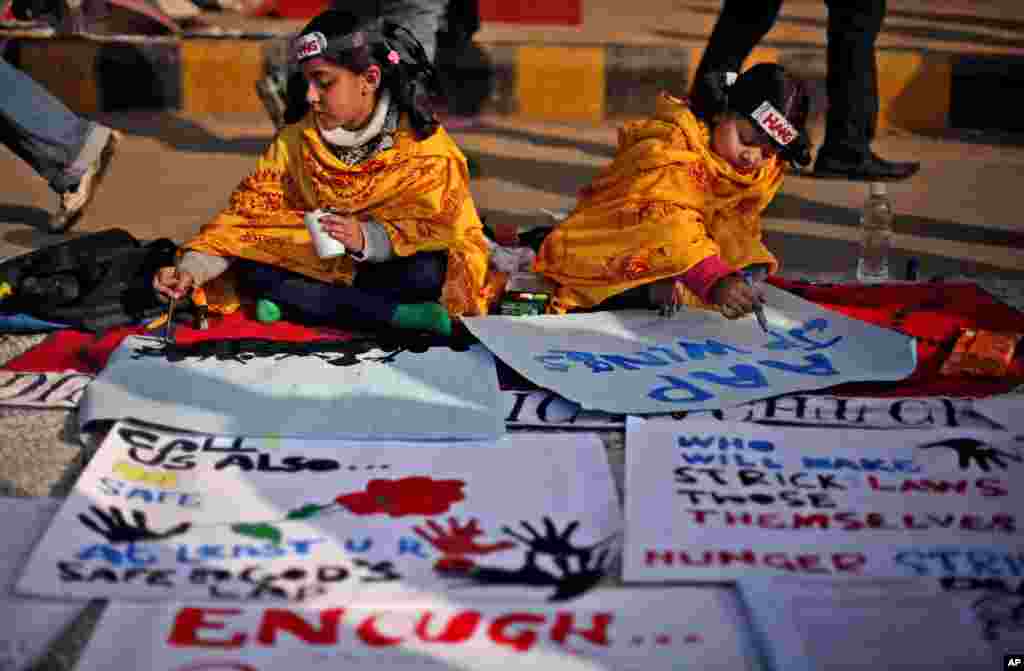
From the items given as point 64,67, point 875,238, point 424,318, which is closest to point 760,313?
point 424,318

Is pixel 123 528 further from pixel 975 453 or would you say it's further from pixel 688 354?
pixel 975 453

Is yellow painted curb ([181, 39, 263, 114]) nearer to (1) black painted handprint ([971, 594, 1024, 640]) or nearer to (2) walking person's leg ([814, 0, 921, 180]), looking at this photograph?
(2) walking person's leg ([814, 0, 921, 180])

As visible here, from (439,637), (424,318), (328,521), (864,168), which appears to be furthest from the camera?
(864,168)

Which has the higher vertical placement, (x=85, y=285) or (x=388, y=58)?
(x=388, y=58)

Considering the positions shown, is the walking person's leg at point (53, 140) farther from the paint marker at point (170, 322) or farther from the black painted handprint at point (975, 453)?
the black painted handprint at point (975, 453)

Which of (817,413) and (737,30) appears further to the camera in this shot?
(737,30)

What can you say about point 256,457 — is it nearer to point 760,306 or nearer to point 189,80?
point 760,306

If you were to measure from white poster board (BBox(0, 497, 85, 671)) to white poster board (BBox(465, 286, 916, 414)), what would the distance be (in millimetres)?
1031

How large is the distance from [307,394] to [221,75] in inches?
141

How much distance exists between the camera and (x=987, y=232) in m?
4.14

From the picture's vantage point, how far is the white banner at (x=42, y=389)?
268 cm

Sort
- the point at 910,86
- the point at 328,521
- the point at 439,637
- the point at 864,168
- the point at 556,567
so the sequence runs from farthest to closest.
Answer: the point at 910,86, the point at 864,168, the point at 328,521, the point at 556,567, the point at 439,637

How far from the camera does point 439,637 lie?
184 centimetres

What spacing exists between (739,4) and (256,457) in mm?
2779
